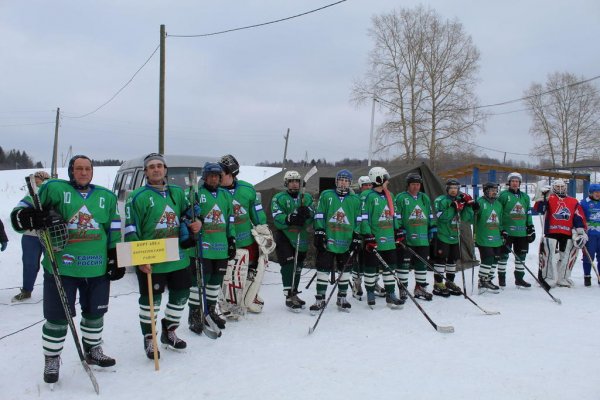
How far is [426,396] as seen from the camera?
3609mm

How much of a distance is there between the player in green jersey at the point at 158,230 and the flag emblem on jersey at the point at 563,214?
6.69m

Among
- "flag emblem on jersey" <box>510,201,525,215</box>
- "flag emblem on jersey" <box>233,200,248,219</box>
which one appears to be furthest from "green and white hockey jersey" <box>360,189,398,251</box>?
"flag emblem on jersey" <box>510,201,525,215</box>

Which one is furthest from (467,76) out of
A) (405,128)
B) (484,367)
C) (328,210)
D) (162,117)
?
(484,367)

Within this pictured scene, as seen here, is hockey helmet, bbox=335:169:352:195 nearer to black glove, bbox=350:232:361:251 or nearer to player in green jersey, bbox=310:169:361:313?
player in green jersey, bbox=310:169:361:313

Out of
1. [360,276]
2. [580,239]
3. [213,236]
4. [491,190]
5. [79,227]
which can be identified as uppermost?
[491,190]

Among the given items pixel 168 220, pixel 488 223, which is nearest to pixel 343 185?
pixel 168 220

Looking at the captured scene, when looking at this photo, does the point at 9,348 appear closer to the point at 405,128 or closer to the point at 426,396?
the point at 426,396

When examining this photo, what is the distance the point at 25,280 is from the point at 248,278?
3.51m

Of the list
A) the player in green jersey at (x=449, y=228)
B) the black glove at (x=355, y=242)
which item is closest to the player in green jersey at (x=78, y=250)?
the black glove at (x=355, y=242)

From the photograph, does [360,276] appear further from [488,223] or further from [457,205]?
[488,223]

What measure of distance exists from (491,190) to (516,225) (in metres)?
0.81

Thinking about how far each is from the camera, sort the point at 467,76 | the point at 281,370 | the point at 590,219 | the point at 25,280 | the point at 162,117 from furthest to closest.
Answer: the point at 467,76
the point at 162,117
the point at 590,219
the point at 25,280
the point at 281,370

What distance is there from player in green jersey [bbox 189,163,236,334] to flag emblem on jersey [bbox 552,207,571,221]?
20.0 ft

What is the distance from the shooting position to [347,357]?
4.48 m
